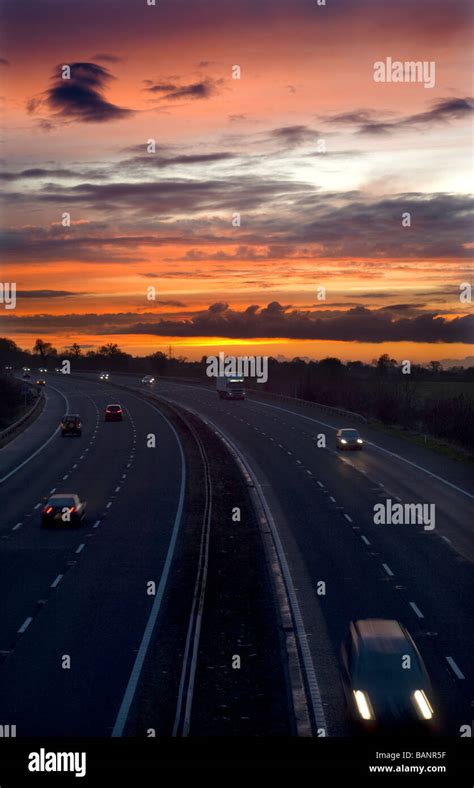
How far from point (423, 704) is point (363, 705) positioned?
1.06 m

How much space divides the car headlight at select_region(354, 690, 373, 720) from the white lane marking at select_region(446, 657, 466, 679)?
471 cm

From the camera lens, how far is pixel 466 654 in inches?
890

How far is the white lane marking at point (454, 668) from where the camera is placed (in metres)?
21.0

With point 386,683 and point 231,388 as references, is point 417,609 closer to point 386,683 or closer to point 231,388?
point 386,683

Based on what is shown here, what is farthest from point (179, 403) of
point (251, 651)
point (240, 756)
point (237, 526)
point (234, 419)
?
point (240, 756)

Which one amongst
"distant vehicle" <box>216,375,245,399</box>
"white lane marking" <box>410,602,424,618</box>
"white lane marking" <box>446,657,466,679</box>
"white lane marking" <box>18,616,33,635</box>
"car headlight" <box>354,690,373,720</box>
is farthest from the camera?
"distant vehicle" <box>216,375,245,399</box>

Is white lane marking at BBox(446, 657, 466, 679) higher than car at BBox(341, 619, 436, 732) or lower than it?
lower

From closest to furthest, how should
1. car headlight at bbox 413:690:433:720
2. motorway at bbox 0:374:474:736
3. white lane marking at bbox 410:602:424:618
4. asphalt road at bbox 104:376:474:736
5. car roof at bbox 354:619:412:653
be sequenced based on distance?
car headlight at bbox 413:690:433:720 → car roof at bbox 354:619:412:653 → motorway at bbox 0:374:474:736 → asphalt road at bbox 104:376:474:736 → white lane marking at bbox 410:602:424:618

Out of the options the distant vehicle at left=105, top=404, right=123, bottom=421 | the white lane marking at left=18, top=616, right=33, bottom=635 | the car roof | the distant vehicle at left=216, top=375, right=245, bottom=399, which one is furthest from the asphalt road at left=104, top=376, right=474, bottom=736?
the distant vehicle at left=216, top=375, right=245, bottom=399

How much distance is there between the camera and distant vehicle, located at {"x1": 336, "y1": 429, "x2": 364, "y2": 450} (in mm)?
66250

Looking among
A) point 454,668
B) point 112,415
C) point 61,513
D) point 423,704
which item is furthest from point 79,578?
point 112,415

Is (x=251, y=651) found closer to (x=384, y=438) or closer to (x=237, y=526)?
(x=237, y=526)

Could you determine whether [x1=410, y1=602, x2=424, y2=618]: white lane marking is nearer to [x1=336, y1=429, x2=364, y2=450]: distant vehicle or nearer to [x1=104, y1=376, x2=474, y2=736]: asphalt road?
[x1=104, y1=376, x2=474, y2=736]: asphalt road

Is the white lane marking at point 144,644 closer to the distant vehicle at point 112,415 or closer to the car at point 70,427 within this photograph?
the car at point 70,427
